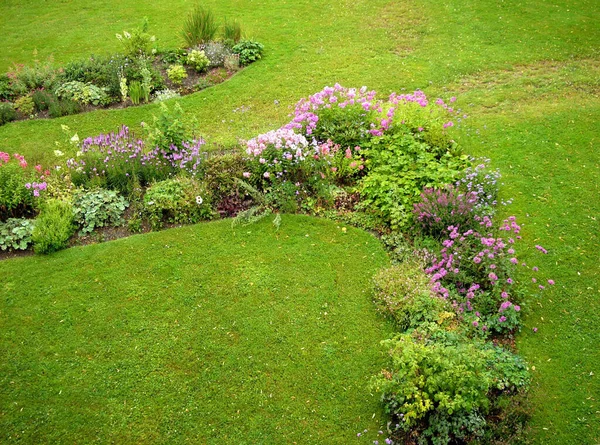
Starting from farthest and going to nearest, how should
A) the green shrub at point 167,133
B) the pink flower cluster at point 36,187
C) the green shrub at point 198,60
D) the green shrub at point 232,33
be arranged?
the green shrub at point 232,33, the green shrub at point 198,60, the green shrub at point 167,133, the pink flower cluster at point 36,187

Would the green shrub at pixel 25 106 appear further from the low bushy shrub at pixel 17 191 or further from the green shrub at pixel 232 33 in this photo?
the green shrub at pixel 232 33

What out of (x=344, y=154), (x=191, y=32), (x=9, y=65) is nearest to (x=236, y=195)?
(x=344, y=154)

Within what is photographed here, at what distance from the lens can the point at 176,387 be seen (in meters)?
5.85

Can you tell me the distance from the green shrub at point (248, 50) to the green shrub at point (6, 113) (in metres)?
5.39

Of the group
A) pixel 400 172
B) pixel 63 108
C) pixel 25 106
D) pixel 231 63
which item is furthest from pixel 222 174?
pixel 25 106

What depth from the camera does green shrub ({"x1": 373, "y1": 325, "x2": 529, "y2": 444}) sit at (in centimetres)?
507

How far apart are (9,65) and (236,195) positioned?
8.81 m

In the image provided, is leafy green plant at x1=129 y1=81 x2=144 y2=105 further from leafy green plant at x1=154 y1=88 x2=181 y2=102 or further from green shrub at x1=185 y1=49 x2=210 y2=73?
green shrub at x1=185 y1=49 x2=210 y2=73

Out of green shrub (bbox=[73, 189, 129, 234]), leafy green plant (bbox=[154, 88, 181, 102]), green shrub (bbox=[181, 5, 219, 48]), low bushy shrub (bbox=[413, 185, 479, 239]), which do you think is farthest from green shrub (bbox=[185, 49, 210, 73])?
low bushy shrub (bbox=[413, 185, 479, 239])

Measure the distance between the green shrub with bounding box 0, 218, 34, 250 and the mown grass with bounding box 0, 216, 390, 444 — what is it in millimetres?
389

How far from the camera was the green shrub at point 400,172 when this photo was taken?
7.70m

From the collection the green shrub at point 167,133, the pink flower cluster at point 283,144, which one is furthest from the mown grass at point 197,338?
the green shrub at point 167,133

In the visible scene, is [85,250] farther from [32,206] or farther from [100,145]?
[100,145]

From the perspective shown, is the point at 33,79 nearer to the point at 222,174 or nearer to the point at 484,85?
the point at 222,174
